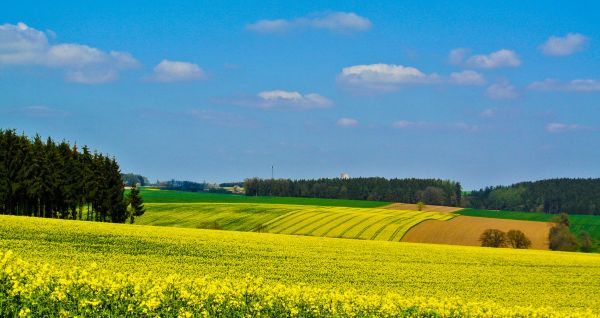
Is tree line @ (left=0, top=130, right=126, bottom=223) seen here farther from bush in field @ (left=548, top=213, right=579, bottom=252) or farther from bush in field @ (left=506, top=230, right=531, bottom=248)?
bush in field @ (left=548, top=213, right=579, bottom=252)

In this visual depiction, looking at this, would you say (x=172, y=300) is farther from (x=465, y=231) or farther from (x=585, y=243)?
(x=585, y=243)

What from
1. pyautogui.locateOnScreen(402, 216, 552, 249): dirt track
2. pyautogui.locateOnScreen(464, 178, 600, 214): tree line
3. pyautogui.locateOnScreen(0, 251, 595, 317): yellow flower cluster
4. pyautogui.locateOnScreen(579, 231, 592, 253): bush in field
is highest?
pyautogui.locateOnScreen(464, 178, 600, 214): tree line

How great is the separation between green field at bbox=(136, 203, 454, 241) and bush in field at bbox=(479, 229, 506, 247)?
12.3 meters

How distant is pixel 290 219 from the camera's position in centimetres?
10831

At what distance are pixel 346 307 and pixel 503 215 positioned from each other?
124697 millimetres

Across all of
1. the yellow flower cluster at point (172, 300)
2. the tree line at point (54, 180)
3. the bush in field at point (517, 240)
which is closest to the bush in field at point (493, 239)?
the bush in field at point (517, 240)

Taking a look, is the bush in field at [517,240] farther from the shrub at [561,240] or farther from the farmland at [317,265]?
the farmland at [317,265]

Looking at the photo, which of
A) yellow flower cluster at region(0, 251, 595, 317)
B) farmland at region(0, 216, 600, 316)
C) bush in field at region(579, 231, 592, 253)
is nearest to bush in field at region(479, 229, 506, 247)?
bush in field at region(579, 231, 592, 253)

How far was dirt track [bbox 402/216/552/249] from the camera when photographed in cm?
9331

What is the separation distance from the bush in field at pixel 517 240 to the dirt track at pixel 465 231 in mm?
2719

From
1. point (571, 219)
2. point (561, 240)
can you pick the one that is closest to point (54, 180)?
point (561, 240)

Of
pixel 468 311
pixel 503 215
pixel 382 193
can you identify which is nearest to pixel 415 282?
pixel 468 311

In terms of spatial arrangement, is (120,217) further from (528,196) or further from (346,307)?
(528,196)

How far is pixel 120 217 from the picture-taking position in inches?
3639
